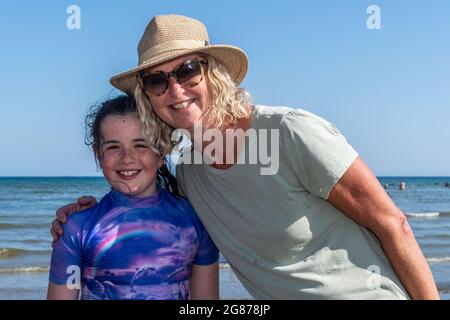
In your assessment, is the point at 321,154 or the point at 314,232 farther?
the point at 314,232

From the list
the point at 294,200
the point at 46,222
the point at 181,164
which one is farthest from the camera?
the point at 46,222

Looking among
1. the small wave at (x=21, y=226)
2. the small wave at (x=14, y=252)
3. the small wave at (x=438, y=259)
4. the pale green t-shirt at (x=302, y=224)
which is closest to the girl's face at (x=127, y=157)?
the pale green t-shirt at (x=302, y=224)

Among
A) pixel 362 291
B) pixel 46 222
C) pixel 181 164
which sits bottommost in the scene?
pixel 46 222

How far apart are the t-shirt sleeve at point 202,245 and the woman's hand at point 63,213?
1.92 feet

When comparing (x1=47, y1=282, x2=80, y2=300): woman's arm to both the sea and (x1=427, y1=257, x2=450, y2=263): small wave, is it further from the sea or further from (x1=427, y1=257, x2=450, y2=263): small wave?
(x1=427, y1=257, x2=450, y2=263): small wave

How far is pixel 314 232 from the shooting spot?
282 cm

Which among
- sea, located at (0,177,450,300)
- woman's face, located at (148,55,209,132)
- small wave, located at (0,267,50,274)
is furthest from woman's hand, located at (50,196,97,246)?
small wave, located at (0,267,50,274)

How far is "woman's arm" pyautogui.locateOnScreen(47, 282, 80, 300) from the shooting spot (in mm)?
2891

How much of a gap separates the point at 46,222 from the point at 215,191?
1621cm

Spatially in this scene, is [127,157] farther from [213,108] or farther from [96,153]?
[213,108]

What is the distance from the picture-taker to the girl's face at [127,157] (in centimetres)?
304

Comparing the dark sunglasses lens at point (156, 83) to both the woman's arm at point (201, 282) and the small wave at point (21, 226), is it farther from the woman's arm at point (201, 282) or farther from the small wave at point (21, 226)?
the small wave at point (21, 226)
